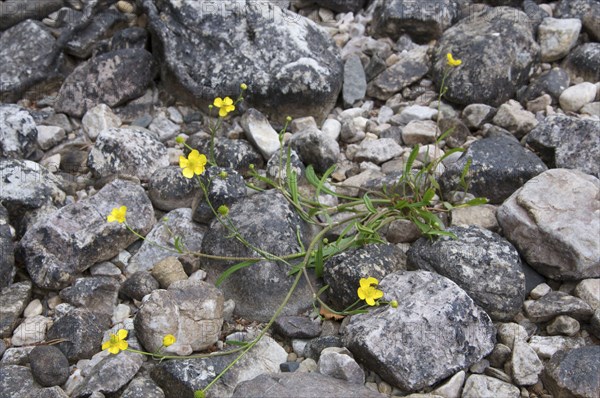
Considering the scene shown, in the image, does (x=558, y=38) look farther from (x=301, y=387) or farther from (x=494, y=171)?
(x=301, y=387)

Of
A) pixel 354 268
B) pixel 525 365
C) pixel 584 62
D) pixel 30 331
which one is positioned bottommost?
pixel 30 331

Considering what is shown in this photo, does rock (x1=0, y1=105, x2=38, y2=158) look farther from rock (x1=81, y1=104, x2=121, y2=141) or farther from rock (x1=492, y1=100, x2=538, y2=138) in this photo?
rock (x1=492, y1=100, x2=538, y2=138)

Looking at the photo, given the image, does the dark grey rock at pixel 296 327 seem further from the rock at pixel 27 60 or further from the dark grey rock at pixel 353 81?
the rock at pixel 27 60

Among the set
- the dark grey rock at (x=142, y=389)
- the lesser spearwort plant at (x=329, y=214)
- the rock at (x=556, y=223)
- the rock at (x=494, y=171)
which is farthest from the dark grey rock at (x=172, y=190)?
the rock at (x=556, y=223)

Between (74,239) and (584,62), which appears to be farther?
(584,62)

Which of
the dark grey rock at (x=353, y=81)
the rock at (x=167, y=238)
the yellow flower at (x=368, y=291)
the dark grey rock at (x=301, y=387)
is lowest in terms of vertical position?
the rock at (x=167, y=238)

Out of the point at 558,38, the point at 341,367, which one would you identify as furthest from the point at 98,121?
the point at 558,38
